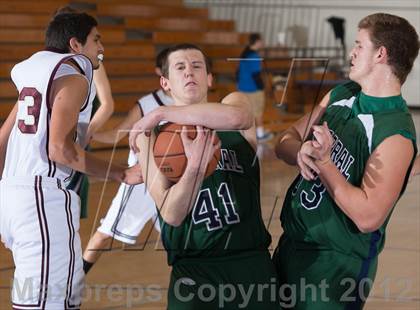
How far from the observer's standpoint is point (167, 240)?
322 cm

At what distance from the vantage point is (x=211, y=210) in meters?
3.15

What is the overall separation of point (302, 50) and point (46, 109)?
15.1 m

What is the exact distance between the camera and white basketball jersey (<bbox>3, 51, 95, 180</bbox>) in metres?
3.31

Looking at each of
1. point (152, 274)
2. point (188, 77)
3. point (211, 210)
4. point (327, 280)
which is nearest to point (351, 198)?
point (327, 280)

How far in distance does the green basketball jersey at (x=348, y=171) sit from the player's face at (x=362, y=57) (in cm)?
11

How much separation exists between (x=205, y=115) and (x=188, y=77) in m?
0.25

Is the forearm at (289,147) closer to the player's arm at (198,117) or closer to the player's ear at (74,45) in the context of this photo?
the player's arm at (198,117)

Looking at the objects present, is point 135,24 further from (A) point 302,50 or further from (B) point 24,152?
(B) point 24,152

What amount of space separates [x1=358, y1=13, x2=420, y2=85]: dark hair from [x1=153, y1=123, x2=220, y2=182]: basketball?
64 centimetres

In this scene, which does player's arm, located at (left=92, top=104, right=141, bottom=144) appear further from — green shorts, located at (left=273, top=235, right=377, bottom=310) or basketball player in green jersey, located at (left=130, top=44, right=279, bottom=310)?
green shorts, located at (left=273, top=235, right=377, bottom=310)

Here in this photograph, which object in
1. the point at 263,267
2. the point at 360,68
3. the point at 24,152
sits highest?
the point at 360,68

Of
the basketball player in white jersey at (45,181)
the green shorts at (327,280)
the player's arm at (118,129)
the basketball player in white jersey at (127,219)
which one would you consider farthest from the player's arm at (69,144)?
the basketball player in white jersey at (127,219)

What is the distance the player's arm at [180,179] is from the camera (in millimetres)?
3004

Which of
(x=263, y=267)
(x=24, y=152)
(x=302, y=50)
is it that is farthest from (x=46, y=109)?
(x=302, y=50)
